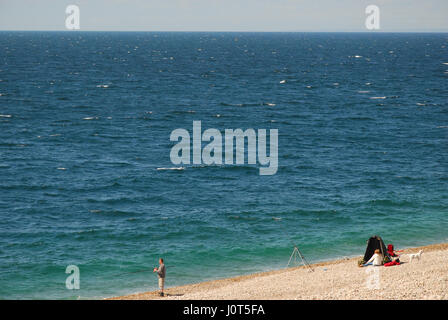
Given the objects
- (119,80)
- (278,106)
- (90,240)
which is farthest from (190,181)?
(119,80)

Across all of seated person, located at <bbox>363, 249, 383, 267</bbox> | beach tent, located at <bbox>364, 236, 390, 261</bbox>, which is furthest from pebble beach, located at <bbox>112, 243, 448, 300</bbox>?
beach tent, located at <bbox>364, 236, 390, 261</bbox>

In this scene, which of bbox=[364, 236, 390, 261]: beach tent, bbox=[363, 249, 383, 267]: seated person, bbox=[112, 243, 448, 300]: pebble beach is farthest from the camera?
bbox=[364, 236, 390, 261]: beach tent

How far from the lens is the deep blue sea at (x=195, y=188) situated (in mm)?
41938

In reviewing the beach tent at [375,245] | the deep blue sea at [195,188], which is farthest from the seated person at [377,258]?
the deep blue sea at [195,188]

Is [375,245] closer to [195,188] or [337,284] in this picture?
[337,284]

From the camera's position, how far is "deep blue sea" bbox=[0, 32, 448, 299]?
4194cm

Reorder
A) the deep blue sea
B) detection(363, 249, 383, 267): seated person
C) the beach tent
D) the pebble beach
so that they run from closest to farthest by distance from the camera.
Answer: the pebble beach, detection(363, 249, 383, 267): seated person, the beach tent, the deep blue sea

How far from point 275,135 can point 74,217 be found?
140 feet

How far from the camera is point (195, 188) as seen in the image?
59.3 meters

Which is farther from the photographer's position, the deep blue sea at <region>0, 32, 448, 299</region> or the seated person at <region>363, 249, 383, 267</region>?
the deep blue sea at <region>0, 32, 448, 299</region>

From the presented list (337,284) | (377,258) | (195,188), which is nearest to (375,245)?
(377,258)

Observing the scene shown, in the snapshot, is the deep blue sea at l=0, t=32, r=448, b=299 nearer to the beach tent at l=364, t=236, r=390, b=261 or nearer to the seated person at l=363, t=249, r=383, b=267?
the beach tent at l=364, t=236, r=390, b=261

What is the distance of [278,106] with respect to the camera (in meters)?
111

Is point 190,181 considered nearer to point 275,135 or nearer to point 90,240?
point 90,240
